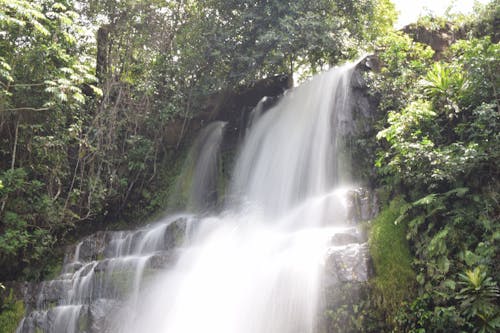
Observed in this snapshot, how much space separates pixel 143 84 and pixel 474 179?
33.0ft

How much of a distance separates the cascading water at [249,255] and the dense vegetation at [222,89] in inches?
35.2

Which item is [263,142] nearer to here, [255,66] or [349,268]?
[255,66]

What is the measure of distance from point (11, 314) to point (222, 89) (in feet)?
30.1

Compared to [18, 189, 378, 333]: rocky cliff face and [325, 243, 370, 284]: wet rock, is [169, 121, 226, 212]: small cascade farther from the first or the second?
[325, 243, 370, 284]: wet rock

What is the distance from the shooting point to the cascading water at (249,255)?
655 cm

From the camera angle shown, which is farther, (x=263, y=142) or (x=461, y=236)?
(x=263, y=142)

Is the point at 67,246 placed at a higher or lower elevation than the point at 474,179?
lower

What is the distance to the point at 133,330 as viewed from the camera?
782cm

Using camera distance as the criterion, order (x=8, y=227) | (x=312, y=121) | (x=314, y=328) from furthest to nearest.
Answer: (x=312, y=121) < (x=8, y=227) < (x=314, y=328)

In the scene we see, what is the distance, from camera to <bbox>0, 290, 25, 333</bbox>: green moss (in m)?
9.04

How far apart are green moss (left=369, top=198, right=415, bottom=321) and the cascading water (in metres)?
0.39

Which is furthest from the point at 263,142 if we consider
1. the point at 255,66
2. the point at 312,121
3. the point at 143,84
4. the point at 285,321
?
the point at 285,321

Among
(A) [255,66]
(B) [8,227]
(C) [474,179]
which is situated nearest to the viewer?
(C) [474,179]

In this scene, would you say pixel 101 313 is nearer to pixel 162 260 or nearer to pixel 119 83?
pixel 162 260
